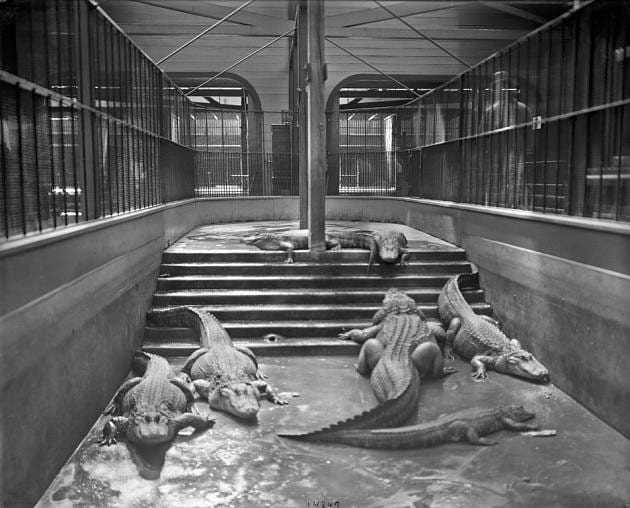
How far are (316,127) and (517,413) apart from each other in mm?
4625

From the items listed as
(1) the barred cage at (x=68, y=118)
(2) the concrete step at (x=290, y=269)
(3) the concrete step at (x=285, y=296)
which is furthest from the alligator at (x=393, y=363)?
(1) the barred cage at (x=68, y=118)

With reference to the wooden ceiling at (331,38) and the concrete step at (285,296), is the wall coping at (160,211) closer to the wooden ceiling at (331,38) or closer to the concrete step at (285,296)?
the concrete step at (285,296)

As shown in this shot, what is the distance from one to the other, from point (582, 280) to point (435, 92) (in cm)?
616

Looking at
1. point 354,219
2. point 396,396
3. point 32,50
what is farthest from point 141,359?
point 354,219

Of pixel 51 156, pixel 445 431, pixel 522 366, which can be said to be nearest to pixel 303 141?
pixel 522 366

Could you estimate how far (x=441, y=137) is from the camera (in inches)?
407

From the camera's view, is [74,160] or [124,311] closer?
[74,160]

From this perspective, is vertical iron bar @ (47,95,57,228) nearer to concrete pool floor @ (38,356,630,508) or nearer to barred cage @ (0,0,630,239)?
barred cage @ (0,0,630,239)

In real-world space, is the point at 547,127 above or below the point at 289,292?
above

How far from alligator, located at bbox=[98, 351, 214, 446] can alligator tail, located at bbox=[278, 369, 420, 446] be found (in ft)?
2.59

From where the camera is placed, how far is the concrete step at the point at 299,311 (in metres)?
7.24

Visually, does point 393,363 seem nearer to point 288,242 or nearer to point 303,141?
point 288,242

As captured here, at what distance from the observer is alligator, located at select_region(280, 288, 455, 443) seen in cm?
457

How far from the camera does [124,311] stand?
6.07 metres
